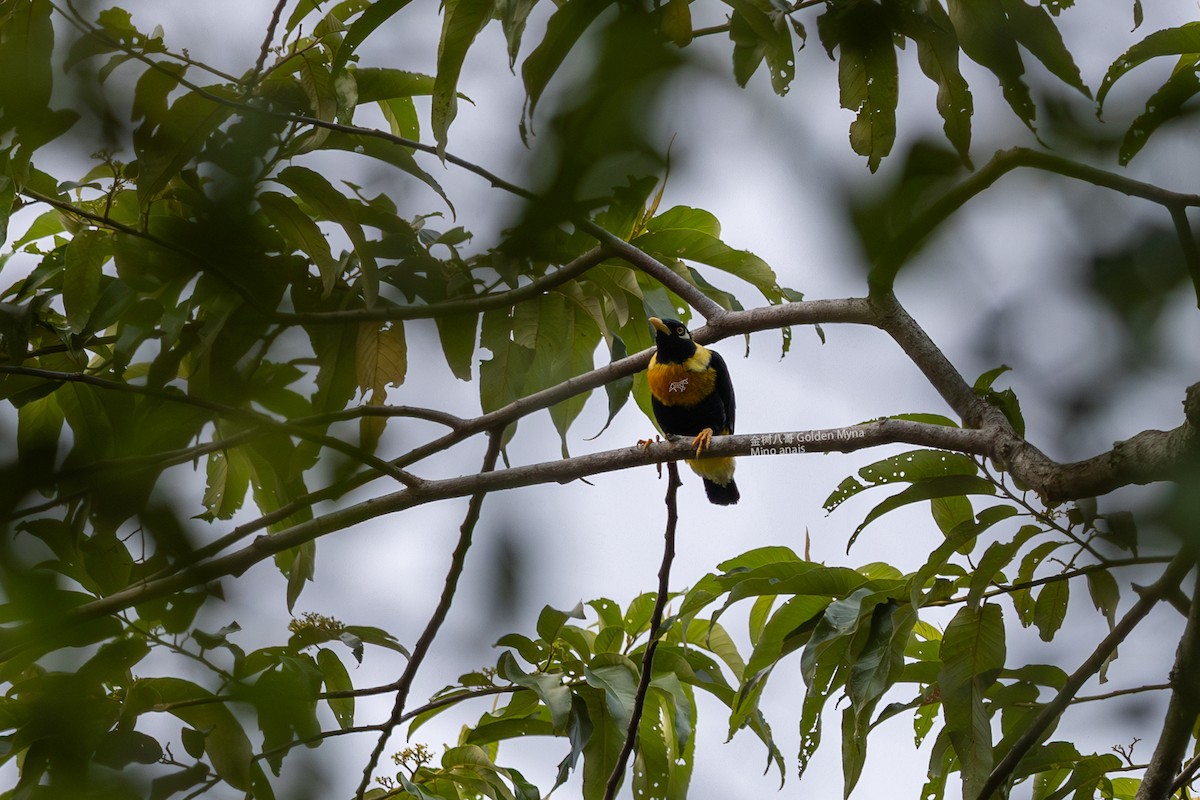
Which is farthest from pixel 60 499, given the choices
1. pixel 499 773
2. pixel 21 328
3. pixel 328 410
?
pixel 499 773

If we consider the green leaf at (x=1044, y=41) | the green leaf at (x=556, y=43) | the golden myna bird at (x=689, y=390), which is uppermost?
the golden myna bird at (x=689, y=390)

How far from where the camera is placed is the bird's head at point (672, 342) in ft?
15.1

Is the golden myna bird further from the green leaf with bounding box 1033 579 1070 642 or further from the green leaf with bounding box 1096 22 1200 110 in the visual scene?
the green leaf with bounding box 1096 22 1200 110

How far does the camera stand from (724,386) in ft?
16.7

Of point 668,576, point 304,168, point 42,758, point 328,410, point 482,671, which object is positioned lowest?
point 42,758

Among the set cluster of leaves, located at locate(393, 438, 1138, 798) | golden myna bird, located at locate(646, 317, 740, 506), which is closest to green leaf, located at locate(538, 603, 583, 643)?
cluster of leaves, located at locate(393, 438, 1138, 798)

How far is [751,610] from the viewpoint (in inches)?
109

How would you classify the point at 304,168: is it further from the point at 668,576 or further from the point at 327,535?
the point at 668,576

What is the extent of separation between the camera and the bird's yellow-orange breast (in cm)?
496

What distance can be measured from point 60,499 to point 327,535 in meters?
0.17

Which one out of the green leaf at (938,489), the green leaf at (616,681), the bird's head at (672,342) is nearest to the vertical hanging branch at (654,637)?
the green leaf at (616,681)

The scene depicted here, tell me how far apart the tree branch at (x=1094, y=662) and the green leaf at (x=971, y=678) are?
51 millimetres

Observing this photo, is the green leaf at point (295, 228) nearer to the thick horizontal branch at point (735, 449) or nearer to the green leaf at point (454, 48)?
the green leaf at point (454, 48)

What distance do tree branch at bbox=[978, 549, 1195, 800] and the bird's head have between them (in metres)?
2.75
